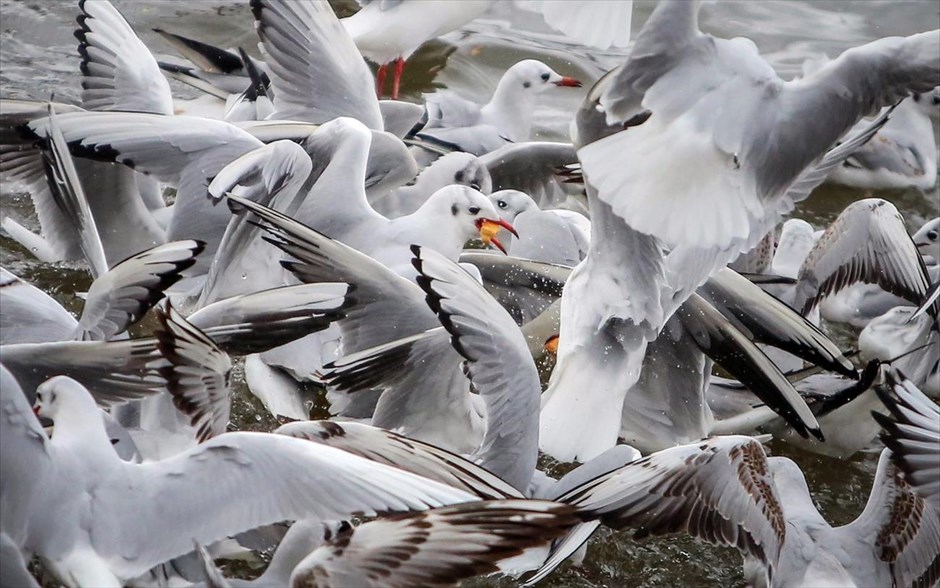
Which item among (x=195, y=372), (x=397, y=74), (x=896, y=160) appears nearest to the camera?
(x=195, y=372)

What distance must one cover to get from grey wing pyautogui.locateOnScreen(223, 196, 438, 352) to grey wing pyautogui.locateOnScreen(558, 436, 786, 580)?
2.34 feet

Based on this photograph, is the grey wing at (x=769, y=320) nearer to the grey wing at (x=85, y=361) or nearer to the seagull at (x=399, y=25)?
the grey wing at (x=85, y=361)

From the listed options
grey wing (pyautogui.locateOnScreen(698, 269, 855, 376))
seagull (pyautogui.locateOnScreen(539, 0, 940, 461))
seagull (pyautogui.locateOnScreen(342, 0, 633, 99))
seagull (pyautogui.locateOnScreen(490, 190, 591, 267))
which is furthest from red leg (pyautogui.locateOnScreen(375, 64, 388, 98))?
seagull (pyautogui.locateOnScreen(539, 0, 940, 461))

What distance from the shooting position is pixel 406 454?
339cm

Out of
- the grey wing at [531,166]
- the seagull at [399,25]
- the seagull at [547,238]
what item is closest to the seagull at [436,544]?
the seagull at [547,238]

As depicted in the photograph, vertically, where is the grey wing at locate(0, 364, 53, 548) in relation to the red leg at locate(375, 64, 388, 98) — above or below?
above

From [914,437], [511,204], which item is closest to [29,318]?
[511,204]

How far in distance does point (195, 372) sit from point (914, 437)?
178 cm

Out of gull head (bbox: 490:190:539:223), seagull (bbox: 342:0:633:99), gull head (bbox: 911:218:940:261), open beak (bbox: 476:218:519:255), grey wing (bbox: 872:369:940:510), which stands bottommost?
gull head (bbox: 911:218:940:261)

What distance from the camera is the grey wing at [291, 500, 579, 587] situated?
279 cm

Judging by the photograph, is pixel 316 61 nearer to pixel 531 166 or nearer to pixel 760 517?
pixel 531 166

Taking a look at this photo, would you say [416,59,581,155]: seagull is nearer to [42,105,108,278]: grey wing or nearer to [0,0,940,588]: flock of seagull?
[0,0,940,588]: flock of seagull

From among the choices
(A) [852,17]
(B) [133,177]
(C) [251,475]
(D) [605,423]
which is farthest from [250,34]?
(C) [251,475]

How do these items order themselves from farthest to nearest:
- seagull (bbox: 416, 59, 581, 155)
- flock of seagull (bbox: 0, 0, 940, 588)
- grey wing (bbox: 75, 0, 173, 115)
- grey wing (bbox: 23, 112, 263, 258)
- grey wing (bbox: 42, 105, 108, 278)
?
seagull (bbox: 416, 59, 581, 155)
grey wing (bbox: 75, 0, 173, 115)
grey wing (bbox: 23, 112, 263, 258)
grey wing (bbox: 42, 105, 108, 278)
flock of seagull (bbox: 0, 0, 940, 588)
